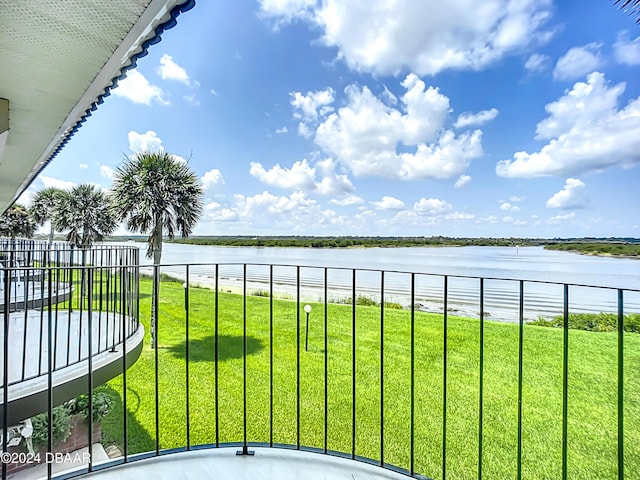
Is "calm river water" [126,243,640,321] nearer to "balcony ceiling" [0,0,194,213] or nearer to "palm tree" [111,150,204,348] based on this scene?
"palm tree" [111,150,204,348]

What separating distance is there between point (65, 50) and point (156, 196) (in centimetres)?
623

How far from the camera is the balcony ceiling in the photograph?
1166 mm

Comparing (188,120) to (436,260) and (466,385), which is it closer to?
(436,260)

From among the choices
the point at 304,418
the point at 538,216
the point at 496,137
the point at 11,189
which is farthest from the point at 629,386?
the point at 496,137

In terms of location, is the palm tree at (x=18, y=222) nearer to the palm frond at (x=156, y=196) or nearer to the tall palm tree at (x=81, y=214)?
the tall palm tree at (x=81, y=214)

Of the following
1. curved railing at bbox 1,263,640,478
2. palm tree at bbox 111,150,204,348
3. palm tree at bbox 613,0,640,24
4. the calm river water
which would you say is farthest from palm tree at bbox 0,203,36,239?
palm tree at bbox 613,0,640,24

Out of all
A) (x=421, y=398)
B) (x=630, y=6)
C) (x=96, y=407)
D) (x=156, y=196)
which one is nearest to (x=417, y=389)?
(x=421, y=398)

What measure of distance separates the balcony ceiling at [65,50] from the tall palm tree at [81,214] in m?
10.8

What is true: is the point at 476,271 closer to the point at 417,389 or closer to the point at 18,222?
the point at 417,389

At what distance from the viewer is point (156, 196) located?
707 centimetres

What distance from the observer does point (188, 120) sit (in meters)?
20.2

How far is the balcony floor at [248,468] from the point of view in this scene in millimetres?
1549

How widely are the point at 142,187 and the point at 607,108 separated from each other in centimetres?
1601

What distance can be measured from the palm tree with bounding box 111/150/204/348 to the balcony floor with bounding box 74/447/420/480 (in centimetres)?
594
